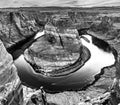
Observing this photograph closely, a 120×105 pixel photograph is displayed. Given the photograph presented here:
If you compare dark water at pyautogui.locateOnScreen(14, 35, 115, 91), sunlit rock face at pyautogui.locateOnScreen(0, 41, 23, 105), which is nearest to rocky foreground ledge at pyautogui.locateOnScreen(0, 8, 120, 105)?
dark water at pyautogui.locateOnScreen(14, 35, 115, 91)

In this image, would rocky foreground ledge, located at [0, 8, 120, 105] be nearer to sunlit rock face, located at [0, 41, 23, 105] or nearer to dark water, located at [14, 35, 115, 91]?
dark water, located at [14, 35, 115, 91]

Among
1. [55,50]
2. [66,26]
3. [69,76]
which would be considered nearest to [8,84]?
[69,76]

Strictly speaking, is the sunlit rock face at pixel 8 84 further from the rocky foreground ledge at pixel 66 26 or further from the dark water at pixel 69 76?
the dark water at pixel 69 76

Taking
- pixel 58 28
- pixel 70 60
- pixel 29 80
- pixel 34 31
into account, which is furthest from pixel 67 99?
pixel 34 31

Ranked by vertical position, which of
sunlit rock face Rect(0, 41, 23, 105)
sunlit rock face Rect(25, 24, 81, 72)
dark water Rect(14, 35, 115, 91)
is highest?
sunlit rock face Rect(0, 41, 23, 105)

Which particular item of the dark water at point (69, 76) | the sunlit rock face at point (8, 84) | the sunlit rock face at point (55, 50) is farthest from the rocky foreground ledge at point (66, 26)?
the sunlit rock face at point (8, 84)

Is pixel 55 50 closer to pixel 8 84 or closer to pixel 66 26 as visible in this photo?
Answer: pixel 66 26
